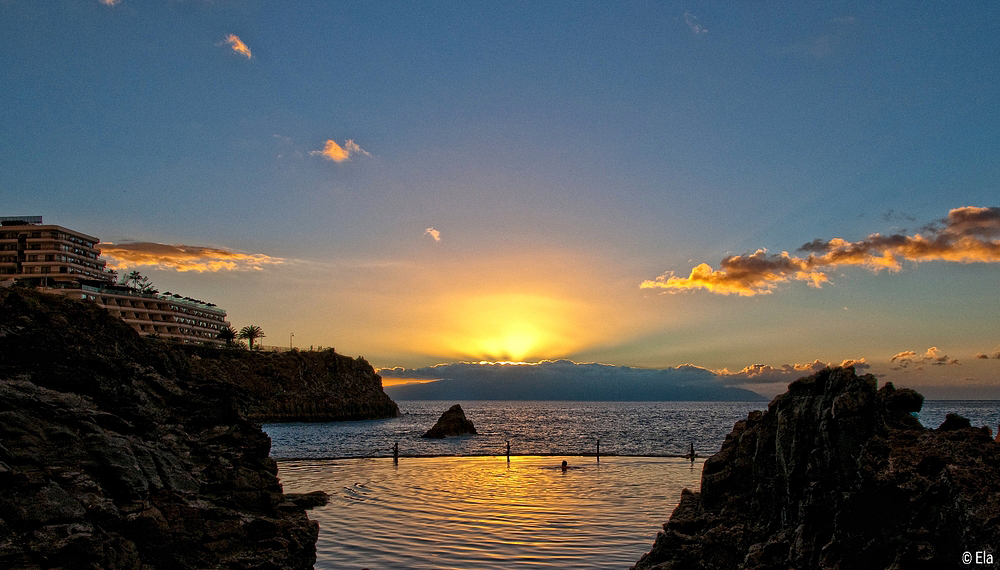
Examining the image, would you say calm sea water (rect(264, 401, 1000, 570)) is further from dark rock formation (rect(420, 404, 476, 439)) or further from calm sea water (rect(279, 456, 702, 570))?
dark rock formation (rect(420, 404, 476, 439))

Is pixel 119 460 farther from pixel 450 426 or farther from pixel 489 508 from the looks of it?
pixel 450 426

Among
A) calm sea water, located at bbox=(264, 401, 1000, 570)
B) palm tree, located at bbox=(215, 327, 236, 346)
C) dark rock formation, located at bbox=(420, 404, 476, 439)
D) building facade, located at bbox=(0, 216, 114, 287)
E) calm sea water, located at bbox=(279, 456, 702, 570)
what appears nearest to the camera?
calm sea water, located at bbox=(279, 456, 702, 570)

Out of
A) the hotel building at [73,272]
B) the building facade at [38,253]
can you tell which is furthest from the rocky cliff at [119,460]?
the building facade at [38,253]

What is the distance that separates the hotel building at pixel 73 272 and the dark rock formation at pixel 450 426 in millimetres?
56147

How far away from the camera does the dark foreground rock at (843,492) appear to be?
11328 mm

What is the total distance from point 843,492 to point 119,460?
18.6m

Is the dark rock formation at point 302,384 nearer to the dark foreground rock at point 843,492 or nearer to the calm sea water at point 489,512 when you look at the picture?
the calm sea water at point 489,512

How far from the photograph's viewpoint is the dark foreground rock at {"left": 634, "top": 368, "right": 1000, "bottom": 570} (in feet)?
37.2

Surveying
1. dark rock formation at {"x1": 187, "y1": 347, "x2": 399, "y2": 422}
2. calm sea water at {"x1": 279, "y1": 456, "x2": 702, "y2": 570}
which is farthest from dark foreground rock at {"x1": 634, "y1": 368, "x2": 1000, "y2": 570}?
dark rock formation at {"x1": 187, "y1": 347, "x2": 399, "y2": 422}

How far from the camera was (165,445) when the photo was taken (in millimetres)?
18797

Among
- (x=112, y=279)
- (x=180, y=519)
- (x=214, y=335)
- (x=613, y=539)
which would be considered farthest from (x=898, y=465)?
(x=214, y=335)

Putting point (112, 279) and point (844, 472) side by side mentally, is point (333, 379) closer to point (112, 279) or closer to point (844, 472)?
point (112, 279)

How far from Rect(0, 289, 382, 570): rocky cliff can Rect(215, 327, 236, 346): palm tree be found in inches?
6216

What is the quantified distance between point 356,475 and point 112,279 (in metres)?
129
